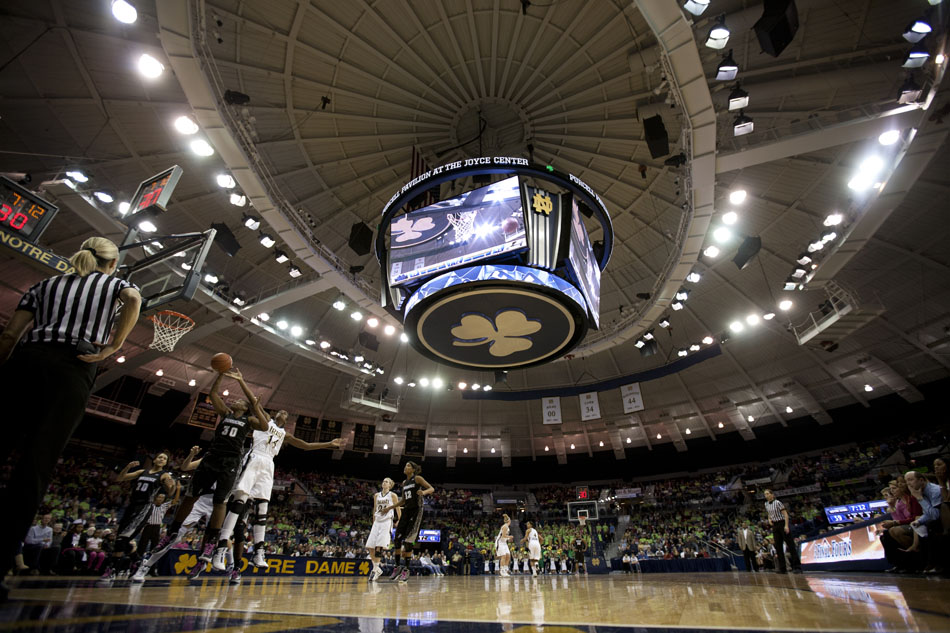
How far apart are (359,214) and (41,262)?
450 inches

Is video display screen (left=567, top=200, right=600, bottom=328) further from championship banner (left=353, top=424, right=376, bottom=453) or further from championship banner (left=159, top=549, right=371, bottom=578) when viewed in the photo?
championship banner (left=353, top=424, right=376, bottom=453)

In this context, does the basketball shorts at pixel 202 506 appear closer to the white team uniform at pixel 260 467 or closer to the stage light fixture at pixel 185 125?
the white team uniform at pixel 260 467

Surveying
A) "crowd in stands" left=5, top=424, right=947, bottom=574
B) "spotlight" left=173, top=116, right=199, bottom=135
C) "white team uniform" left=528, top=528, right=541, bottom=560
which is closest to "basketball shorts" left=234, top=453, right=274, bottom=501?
"spotlight" left=173, top=116, right=199, bottom=135

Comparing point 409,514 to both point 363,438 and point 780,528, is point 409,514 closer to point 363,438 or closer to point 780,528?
point 780,528

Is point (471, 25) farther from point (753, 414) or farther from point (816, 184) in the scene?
point (753, 414)

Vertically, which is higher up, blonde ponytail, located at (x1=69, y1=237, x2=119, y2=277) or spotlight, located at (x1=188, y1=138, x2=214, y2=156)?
spotlight, located at (x1=188, y1=138, x2=214, y2=156)

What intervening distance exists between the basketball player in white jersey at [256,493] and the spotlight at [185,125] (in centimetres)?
953

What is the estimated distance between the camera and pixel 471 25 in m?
12.0

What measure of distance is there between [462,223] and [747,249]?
11.6 m

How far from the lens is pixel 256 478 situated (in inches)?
223

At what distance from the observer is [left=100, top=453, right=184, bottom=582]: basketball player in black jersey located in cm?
695

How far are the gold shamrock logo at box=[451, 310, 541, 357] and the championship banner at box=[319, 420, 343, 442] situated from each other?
22.1 metres

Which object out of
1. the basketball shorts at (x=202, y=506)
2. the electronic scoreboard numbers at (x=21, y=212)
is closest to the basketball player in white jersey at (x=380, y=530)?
the basketball shorts at (x=202, y=506)

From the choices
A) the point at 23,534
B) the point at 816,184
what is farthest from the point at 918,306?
the point at 23,534
